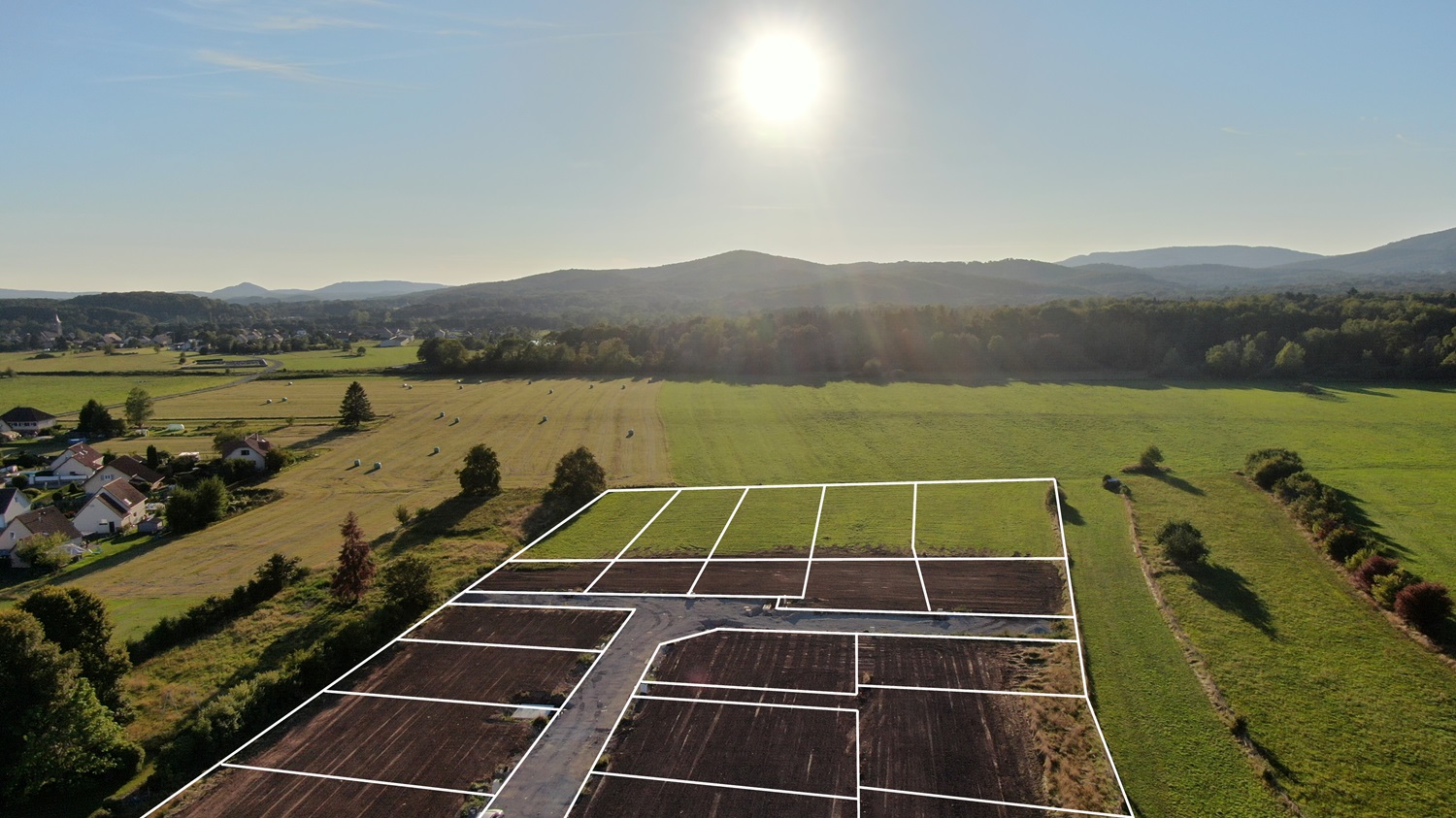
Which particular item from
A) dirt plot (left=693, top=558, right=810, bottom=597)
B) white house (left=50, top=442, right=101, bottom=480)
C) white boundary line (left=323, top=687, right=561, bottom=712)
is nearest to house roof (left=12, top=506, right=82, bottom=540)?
white house (left=50, top=442, right=101, bottom=480)

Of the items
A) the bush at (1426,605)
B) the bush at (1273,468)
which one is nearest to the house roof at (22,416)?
the bush at (1426,605)

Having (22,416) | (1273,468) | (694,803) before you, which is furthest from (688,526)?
(22,416)

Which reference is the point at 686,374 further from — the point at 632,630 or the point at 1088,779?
the point at 1088,779

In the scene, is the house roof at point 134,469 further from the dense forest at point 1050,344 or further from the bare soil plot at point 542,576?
the dense forest at point 1050,344

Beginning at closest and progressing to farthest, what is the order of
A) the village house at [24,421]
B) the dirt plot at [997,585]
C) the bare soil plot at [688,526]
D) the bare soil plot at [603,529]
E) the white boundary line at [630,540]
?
the dirt plot at [997,585]
the white boundary line at [630,540]
the bare soil plot at [688,526]
the bare soil plot at [603,529]
the village house at [24,421]

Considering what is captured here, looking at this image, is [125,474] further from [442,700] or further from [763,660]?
[763,660]

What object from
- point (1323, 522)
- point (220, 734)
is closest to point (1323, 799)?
point (1323, 522)

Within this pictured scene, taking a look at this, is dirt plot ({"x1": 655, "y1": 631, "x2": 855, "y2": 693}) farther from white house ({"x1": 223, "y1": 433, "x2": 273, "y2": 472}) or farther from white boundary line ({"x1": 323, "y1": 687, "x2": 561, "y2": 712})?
white house ({"x1": 223, "y1": 433, "x2": 273, "y2": 472})
